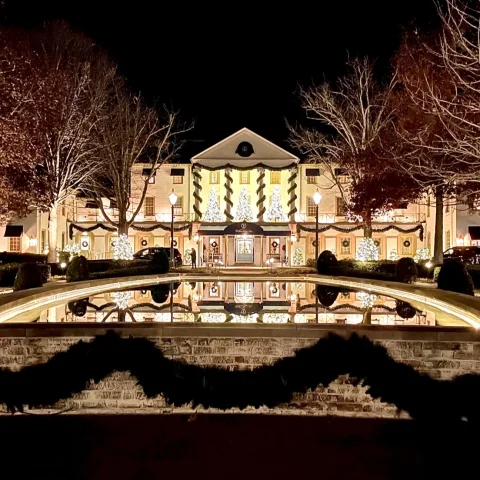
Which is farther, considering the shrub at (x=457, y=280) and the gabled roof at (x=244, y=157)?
the gabled roof at (x=244, y=157)

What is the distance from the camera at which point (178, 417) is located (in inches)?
335

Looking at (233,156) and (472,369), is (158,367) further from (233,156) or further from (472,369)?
(233,156)

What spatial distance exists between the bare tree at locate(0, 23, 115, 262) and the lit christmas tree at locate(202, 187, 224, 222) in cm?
1332

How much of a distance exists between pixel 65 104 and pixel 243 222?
16.7 meters

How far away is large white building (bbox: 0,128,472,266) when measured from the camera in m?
41.3

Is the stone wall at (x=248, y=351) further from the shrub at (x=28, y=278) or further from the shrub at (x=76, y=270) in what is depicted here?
the shrub at (x=76, y=270)

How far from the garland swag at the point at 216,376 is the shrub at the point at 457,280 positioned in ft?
26.6

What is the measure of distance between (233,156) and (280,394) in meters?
34.8

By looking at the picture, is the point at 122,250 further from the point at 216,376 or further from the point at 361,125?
the point at 216,376

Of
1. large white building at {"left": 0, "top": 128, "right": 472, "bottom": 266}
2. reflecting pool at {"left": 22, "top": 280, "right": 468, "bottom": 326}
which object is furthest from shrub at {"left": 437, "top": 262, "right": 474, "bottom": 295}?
large white building at {"left": 0, "top": 128, "right": 472, "bottom": 266}

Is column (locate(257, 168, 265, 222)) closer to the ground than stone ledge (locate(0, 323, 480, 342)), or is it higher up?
higher up

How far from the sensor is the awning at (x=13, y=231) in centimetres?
3847

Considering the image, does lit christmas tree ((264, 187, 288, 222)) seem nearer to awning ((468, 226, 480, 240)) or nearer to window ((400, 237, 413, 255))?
window ((400, 237, 413, 255))

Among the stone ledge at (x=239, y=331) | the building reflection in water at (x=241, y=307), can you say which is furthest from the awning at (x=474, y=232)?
the stone ledge at (x=239, y=331)
